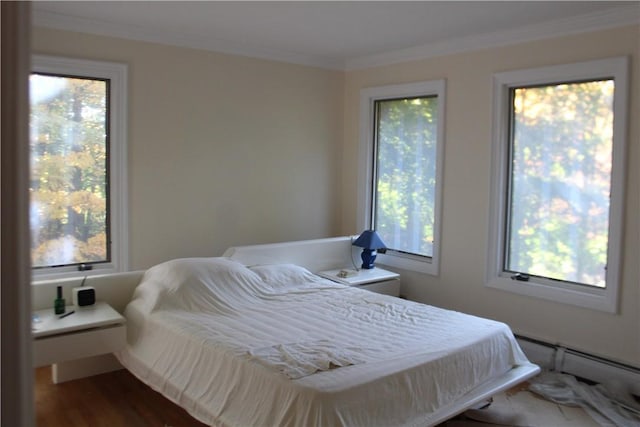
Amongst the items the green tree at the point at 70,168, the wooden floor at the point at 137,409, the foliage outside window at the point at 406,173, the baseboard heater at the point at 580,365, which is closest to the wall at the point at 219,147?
the green tree at the point at 70,168

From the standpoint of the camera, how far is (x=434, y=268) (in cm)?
486

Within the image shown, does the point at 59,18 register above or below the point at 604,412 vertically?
above

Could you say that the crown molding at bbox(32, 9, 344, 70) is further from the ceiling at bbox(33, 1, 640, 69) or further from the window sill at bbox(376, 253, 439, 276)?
the window sill at bbox(376, 253, 439, 276)

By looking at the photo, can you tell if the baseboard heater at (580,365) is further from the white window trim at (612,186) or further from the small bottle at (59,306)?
the small bottle at (59,306)

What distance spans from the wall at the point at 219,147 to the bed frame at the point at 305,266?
58cm

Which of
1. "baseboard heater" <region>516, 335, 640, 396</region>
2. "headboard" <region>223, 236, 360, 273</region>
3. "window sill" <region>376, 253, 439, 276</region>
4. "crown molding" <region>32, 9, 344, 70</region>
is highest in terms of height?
"crown molding" <region>32, 9, 344, 70</region>

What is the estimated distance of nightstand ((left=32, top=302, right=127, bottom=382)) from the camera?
9.94ft

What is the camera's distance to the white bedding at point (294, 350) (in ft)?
8.06

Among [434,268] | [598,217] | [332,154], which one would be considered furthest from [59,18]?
[598,217]

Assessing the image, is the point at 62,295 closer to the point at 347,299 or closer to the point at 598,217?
the point at 347,299

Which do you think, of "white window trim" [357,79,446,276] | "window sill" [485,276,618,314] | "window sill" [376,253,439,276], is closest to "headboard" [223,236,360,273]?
"window sill" [376,253,439,276]

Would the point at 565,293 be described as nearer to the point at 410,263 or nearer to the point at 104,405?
the point at 410,263

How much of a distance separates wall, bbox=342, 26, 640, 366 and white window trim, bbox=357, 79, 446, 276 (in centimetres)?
6

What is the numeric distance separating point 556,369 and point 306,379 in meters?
2.34
